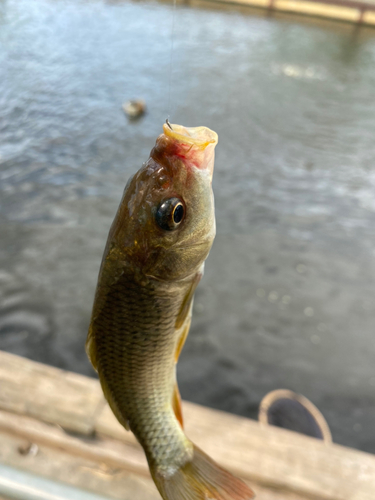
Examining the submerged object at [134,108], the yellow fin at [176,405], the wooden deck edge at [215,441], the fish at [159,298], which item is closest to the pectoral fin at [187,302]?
the fish at [159,298]

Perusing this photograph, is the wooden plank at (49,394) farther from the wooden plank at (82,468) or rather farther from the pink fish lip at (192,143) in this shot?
the pink fish lip at (192,143)

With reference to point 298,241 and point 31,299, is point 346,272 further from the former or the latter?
point 31,299

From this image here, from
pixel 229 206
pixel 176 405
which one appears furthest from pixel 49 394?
pixel 229 206

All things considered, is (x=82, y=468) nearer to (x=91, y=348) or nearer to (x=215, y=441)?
(x=215, y=441)

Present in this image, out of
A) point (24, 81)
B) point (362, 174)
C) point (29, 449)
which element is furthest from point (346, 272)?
point (24, 81)

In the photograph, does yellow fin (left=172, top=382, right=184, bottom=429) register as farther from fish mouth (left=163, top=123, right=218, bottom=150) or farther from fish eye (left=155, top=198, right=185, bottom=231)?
fish mouth (left=163, top=123, right=218, bottom=150)

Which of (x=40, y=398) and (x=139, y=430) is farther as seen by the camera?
(x=40, y=398)
